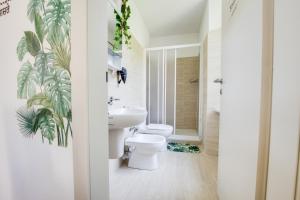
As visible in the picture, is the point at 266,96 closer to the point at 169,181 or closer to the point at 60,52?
the point at 60,52

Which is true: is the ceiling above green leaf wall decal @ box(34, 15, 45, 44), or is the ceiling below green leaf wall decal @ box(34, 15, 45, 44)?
above

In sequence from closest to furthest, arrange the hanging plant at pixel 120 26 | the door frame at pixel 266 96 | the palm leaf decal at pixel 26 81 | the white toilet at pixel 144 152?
the door frame at pixel 266 96 → the palm leaf decal at pixel 26 81 → the hanging plant at pixel 120 26 → the white toilet at pixel 144 152

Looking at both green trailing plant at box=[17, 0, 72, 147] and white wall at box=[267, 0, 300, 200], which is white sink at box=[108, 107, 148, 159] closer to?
green trailing plant at box=[17, 0, 72, 147]

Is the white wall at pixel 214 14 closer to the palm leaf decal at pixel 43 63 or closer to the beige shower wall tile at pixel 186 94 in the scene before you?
the beige shower wall tile at pixel 186 94

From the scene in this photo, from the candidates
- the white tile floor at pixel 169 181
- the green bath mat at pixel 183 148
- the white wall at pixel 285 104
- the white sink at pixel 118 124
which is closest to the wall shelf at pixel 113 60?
the white sink at pixel 118 124

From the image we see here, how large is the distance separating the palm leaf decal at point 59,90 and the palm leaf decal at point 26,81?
117 mm

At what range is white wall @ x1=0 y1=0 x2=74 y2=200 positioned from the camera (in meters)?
0.78

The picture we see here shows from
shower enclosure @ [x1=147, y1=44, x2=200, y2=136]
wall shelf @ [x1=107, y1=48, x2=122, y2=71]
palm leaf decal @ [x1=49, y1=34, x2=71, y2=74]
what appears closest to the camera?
palm leaf decal @ [x1=49, y1=34, x2=71, y2=74]

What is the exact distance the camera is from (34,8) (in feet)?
2.51

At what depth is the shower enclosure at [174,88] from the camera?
3.64 m

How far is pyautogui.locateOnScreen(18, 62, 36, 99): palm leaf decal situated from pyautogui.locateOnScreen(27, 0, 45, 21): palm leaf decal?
240mm

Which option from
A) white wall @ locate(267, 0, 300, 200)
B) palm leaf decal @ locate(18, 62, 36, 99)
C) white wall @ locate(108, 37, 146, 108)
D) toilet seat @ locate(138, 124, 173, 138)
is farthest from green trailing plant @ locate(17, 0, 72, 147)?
toilet seat @ locate(138, 124, 173, 138)

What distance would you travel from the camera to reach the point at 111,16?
1672 mm

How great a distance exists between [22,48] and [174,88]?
313 cm
